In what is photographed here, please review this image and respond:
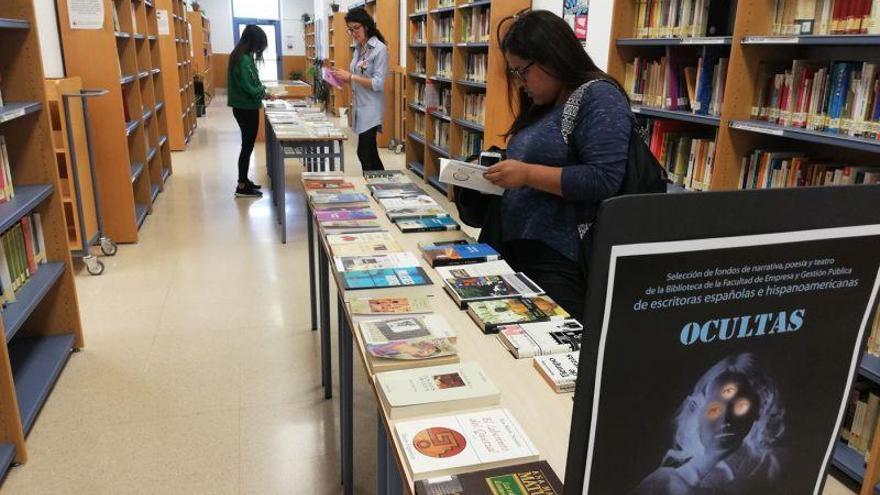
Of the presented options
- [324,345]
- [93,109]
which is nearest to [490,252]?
[324,345]

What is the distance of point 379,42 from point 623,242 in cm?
505

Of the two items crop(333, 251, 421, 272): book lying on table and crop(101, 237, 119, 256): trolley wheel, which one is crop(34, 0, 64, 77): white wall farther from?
crop(333, 251, 421, 272): book lying on table

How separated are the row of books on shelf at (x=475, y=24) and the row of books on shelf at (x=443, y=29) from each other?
0.33 m

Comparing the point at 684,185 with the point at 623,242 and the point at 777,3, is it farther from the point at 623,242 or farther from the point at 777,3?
the point at 623,242

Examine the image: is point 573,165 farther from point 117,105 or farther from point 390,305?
point 117,105

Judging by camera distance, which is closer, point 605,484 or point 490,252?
point 605,484

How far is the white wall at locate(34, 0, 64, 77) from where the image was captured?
376 cm

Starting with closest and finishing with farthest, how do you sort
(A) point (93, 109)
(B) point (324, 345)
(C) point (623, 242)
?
(C) point (623, 242), (B) point (324, 345), (A) point (93, 109)

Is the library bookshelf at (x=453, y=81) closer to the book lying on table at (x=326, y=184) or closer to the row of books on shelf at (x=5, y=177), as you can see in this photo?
the book lying on table at (x=326, y=184)

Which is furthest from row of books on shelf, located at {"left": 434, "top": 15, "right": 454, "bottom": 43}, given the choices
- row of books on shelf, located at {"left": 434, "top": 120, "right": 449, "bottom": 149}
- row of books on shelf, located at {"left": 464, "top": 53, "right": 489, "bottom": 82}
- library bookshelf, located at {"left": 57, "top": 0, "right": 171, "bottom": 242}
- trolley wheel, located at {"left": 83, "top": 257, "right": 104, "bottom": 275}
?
trolley wheel, located at {"left": 83, "top": 257, "right": 104, "bottom": 275}

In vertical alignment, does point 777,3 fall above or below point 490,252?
above

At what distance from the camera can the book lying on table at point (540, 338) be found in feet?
4.51

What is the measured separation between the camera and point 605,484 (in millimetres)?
603

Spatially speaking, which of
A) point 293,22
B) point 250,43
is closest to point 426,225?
point 250,43
